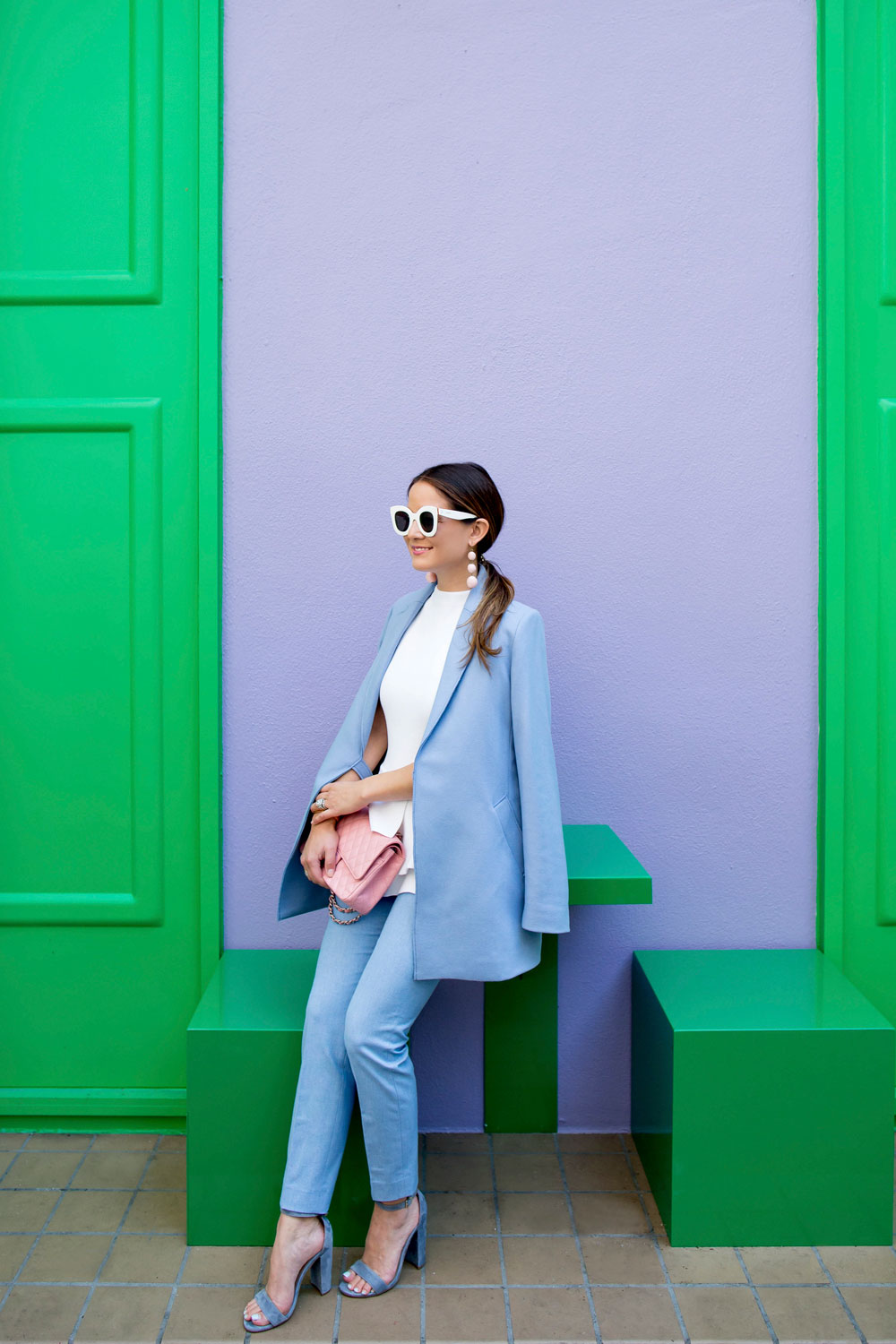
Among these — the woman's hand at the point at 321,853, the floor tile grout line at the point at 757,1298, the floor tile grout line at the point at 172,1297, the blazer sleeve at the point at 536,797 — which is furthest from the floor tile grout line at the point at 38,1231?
the floor tile grout line at the point at 757,1298

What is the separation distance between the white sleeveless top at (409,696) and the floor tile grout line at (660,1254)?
0.97 metres

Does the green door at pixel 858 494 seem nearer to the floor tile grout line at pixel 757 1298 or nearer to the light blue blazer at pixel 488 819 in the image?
the floor tile grout line at pixel 757 1298

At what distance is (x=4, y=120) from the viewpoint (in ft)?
8.55

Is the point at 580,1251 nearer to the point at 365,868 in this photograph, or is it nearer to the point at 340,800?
the point at 365,868

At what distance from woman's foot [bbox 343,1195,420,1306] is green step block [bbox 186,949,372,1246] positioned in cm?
13

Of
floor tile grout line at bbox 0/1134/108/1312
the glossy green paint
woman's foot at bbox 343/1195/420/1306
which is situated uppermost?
the glossy green paint

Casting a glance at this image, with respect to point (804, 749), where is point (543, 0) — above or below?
above

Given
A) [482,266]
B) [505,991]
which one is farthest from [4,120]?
[505,991]

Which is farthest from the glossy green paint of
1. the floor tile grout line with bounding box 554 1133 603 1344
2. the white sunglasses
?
the white sunglasses

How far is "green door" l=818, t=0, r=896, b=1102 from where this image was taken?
8.45 feet

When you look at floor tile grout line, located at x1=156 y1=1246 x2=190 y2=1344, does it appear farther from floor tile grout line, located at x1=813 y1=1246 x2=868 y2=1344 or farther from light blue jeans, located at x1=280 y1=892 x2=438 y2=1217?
floor tile grout line, located at x1=813 y1=1246 x2=868 y2=1344

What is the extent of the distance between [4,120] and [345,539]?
4.70ft

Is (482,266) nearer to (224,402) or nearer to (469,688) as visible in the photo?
(224,402)

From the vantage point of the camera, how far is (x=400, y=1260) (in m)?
2.06
